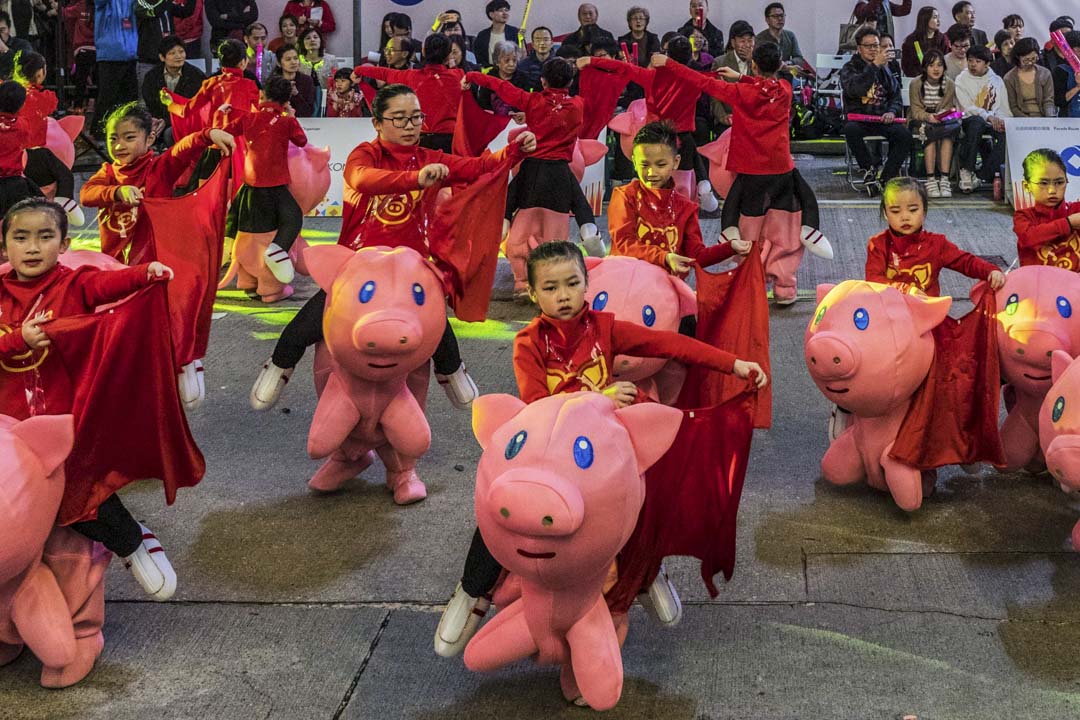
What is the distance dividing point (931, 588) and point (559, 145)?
14.0 ft

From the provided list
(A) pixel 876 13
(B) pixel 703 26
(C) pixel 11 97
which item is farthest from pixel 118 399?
(A) pixel 876 13

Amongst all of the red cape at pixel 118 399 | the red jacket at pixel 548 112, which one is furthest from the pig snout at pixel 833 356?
the red jacket at pixel 548 112

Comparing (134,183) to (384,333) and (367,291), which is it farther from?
(384,333)

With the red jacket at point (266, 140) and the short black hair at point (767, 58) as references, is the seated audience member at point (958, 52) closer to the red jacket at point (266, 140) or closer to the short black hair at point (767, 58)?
the short black hair at point (767, 58)

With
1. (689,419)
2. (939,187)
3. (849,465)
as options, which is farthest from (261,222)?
(939,187)

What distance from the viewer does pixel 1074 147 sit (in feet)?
33.4

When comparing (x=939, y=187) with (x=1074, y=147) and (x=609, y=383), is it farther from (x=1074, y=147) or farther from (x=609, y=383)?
(x=609, y=383)

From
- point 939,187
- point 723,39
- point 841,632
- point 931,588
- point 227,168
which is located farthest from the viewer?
point 723,39

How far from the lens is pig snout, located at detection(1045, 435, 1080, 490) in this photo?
13.3 feet

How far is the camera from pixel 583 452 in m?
3.35

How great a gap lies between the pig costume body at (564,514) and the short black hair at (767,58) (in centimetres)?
484

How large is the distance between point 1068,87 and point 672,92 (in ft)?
15.2

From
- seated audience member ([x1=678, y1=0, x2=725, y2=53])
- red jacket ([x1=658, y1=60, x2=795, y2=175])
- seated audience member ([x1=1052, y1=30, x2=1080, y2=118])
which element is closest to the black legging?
Result: red jacket ([x1=658, y1=60, x2=795, y2=175])

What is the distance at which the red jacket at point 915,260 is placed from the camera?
210 inches
